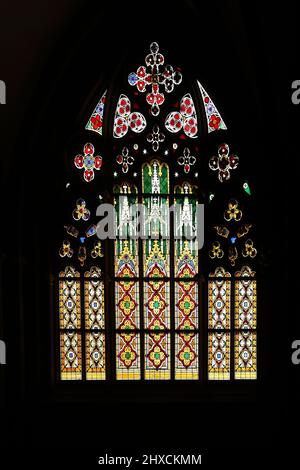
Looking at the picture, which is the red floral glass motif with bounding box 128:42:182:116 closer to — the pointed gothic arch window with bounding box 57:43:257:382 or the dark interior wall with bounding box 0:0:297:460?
the pointed gothic arch window with bounding box 57:43:257:382

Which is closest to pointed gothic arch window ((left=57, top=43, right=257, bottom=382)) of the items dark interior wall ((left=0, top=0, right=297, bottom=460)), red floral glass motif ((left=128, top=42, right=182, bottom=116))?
red floral glass motif ((left=128, top=42, right=182, bottom=116))

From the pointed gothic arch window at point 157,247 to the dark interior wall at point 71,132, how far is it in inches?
7.8

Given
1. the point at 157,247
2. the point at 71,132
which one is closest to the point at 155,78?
the point at 71,132

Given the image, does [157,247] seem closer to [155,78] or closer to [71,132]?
[71,132]

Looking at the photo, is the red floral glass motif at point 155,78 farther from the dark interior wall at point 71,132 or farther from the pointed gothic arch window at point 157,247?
the dark interior wall at point 71,132

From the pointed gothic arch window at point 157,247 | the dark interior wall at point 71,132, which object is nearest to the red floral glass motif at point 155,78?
the pointed gothic arch window at point 157,247

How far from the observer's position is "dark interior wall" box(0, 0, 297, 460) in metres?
5.18

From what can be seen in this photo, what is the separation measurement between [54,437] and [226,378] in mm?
1623

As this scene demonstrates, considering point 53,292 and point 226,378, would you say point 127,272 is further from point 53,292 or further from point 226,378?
point 226,378

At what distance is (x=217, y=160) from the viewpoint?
18.5 feet

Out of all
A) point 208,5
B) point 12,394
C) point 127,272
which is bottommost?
point 12,394

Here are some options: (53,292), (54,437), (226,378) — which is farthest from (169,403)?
(53,292)

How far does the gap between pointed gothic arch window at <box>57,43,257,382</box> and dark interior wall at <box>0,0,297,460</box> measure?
0.20 meters

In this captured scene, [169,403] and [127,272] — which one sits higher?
[127,272]
